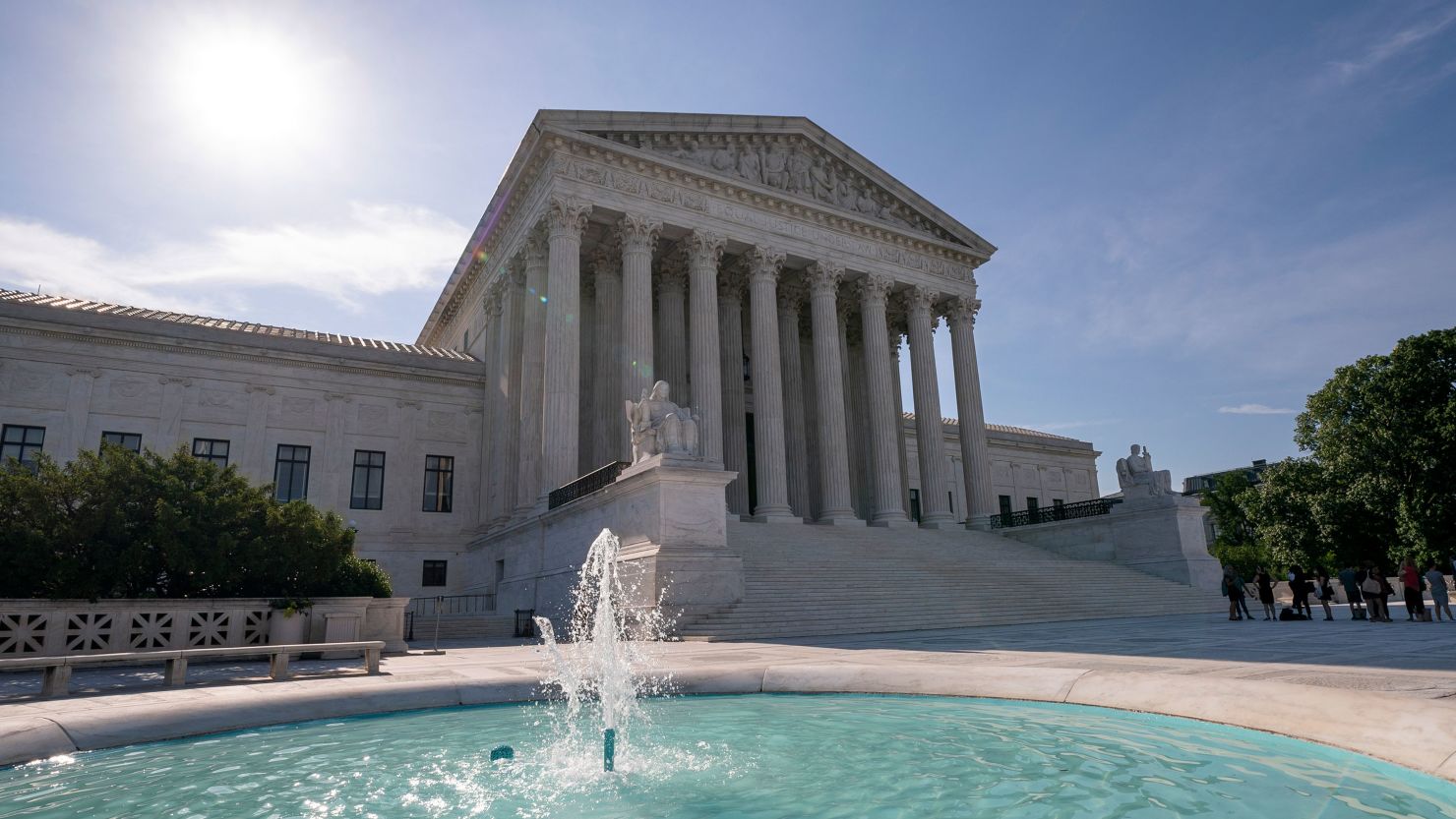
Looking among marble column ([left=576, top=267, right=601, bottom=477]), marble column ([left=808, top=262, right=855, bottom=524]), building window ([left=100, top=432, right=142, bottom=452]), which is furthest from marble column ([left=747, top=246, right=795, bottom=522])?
building window ([left=100, top=432, right=142, bottom=452])

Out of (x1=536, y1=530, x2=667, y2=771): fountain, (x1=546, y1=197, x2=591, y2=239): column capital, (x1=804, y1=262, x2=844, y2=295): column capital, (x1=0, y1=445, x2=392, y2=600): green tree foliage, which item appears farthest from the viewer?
(x1=804, y1=262, x2=844, y2=295): column capital

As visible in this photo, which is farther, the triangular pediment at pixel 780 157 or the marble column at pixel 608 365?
the marble column at pixel 608 365

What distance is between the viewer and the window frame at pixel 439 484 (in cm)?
3503

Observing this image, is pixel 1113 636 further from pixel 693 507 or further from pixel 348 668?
pixel 348 668

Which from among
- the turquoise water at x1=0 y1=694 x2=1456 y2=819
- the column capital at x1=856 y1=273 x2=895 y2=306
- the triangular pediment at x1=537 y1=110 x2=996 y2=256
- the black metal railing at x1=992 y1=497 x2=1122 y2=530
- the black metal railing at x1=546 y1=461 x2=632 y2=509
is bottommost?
the turquoise water at x1=0 y1=694 x2=1456 y2=819

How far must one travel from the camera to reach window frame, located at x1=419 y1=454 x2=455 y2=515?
35031 millimetres

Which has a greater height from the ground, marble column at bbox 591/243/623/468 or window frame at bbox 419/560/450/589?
marble column at bbox 591/243/623/468

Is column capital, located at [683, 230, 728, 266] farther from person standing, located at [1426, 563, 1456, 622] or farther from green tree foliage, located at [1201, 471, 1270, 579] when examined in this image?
green tree foliage, located at [1201, 471, 1270, 579]

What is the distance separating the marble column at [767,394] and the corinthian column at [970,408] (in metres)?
9.83

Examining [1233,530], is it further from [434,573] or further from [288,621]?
[288,621]

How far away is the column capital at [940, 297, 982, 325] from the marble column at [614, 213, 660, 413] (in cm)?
1588

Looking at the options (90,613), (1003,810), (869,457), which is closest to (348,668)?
(90,613)

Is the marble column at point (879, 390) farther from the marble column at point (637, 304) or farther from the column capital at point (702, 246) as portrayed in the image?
the marble column at point (637, 304)

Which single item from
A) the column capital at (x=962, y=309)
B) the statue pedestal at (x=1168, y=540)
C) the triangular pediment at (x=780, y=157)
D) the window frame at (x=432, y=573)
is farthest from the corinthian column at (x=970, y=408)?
the window frame at (x=432, y=573)
